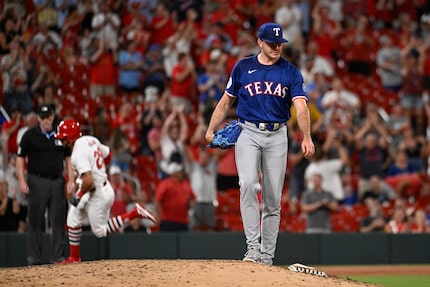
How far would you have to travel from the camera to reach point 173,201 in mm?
14969

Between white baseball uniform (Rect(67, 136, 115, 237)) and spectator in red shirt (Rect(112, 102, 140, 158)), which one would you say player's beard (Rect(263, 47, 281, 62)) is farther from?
spectator in red shirt (Rect(112, 102, 140, 158))

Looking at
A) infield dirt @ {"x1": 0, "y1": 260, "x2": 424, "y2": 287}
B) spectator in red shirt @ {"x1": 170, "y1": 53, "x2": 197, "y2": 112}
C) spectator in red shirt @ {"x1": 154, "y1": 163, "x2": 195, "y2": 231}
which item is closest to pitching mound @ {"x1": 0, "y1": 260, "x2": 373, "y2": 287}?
infield dirt @ {"x1": 0, "y1": 260, "x2": 424, "y2": 287}

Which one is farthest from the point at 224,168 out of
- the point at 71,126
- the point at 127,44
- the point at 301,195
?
the point at 71,126

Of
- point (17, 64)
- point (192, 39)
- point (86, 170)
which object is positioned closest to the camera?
point (86, 170)

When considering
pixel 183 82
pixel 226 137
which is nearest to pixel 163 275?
pixel 226 137

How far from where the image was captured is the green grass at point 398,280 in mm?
11747

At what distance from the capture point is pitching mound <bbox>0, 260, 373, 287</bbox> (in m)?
8.07

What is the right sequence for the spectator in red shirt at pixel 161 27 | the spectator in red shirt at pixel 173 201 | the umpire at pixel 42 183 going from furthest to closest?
the spectator in red shirt at pixel 161 27 → the spectator in red shirt at pixel 173 201 → the umpire at pixel 42 183

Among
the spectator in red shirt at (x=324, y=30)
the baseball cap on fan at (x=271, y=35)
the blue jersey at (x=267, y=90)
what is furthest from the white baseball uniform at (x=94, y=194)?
the spectator in red shirt at (x=324, y=30)

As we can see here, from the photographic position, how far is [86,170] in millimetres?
11344

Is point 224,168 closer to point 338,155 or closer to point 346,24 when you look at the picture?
point 338,155

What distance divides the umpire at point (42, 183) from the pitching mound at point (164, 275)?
10.8 ft

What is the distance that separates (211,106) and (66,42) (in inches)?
116

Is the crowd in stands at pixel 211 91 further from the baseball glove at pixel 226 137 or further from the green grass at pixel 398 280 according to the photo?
the baseball glove at pixel 226 137
